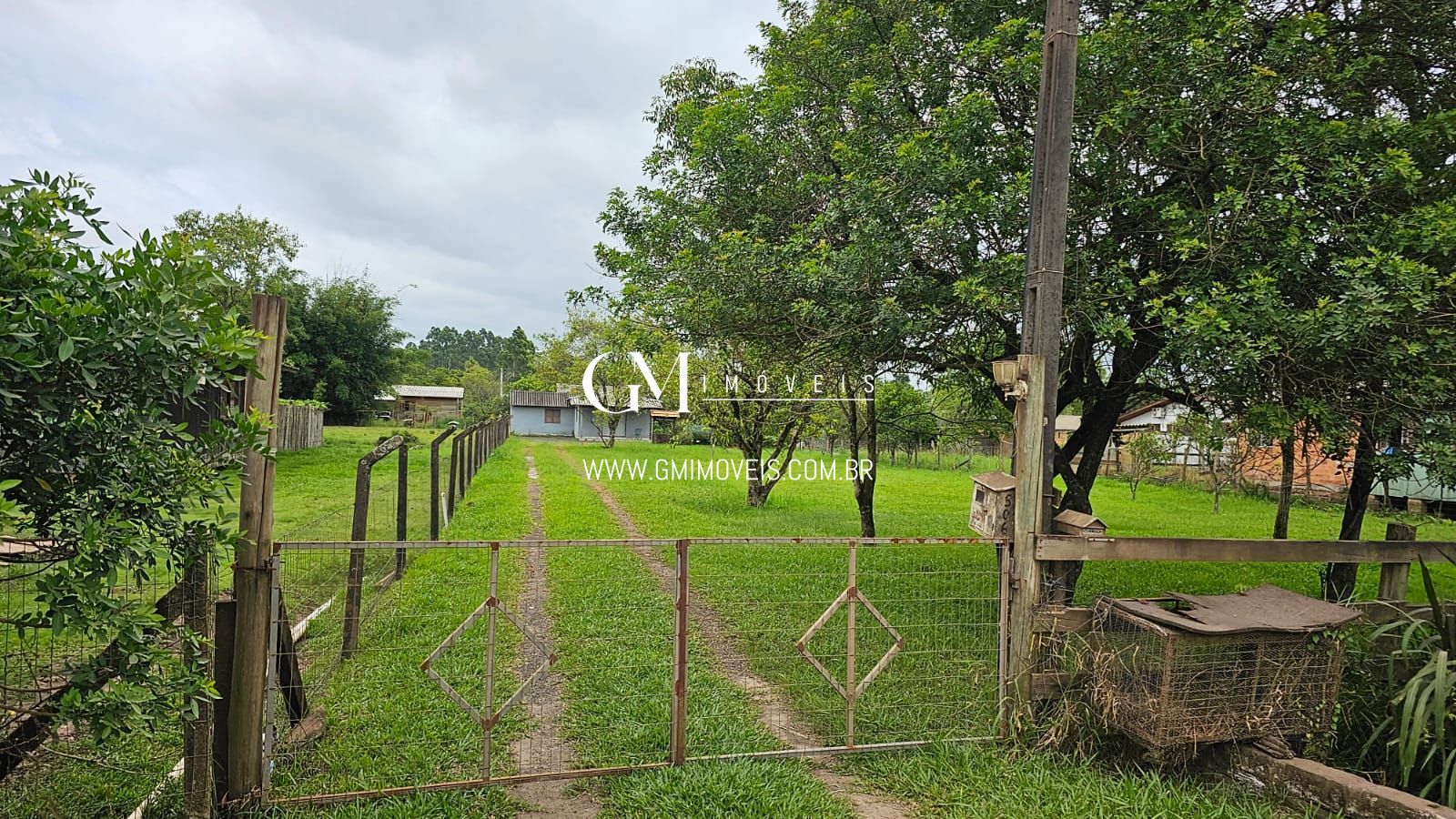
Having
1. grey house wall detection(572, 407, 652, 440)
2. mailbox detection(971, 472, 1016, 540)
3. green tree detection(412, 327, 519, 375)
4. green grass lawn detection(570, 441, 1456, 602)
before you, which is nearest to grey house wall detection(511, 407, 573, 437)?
grey house wall detection(572, 407, 652, 440)

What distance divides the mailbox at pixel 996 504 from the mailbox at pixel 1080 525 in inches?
11.7

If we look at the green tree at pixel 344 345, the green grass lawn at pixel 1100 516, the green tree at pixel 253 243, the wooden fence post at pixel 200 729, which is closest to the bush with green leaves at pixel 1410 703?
the green grass lawn at pixel 1100 516

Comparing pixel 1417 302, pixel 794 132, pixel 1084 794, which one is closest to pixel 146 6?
pixel 794 132

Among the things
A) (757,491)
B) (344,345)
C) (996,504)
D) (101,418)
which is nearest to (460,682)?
(101,418)

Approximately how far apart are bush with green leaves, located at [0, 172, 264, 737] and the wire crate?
3.98 metres

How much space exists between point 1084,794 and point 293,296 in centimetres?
3094

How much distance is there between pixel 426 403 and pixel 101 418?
56060 mm

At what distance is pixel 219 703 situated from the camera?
3.11 metres

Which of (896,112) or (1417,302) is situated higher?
(896,112)

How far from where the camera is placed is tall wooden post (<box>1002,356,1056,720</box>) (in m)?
3.93

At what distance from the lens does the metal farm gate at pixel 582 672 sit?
3.47 m

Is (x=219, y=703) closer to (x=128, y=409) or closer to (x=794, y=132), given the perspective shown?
(x=128, y=409)

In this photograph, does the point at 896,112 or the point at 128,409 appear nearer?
the point at 128,409

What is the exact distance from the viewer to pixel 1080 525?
3.96 meters
